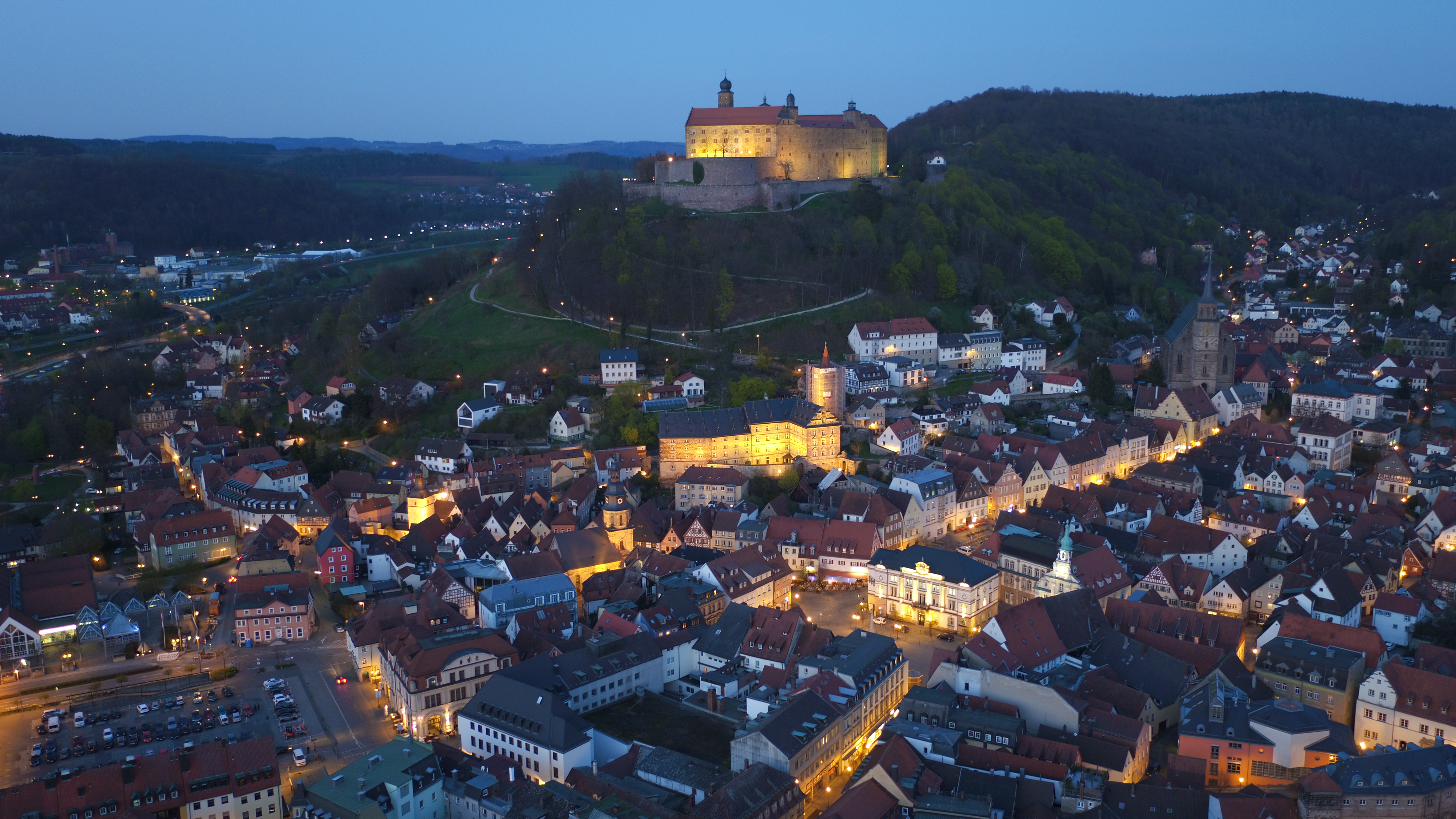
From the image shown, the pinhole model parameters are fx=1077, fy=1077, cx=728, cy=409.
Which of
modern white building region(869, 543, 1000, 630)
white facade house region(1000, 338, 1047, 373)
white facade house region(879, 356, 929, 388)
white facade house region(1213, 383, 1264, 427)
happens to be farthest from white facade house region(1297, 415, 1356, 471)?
modern white building region(869, 543, 1000, 630)

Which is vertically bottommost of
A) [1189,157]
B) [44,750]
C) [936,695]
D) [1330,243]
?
[44,750]

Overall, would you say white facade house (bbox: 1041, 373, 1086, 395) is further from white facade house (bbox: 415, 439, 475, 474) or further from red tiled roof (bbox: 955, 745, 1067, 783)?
red tiled roof (bbox: 955, 745, 1067, 783)

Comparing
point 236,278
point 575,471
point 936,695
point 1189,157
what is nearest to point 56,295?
point 236,278

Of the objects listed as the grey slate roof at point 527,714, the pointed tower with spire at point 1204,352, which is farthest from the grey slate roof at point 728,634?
the pointed tower with spire at point 1204,352

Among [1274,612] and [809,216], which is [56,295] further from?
[1274,612]

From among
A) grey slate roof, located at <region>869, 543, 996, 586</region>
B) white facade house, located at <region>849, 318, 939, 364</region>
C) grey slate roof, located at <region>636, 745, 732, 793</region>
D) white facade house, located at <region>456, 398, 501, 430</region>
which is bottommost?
grey slate roof, located at <region>636, 745, 732, 793</region>

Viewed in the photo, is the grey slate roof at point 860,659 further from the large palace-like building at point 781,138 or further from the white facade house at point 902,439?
the large palace-like building at point 781,138

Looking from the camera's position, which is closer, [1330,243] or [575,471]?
[575,471]
